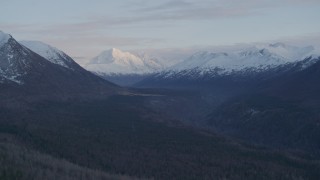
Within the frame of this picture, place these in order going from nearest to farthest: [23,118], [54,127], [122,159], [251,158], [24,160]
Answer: [24,160]
[122,159]
[251,158]
[54,127]
[23,118]

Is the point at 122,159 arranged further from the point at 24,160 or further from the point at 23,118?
the point at 23,118

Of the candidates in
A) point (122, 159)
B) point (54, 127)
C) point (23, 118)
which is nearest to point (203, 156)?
point (122, 159)

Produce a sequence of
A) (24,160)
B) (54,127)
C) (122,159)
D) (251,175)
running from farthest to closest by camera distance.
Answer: (54,127) → (122,159) → (251,175) → (24,160)

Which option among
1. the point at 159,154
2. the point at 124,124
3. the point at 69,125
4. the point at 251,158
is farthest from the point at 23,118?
the point at 251,158

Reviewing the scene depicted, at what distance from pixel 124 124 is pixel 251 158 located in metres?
50.1

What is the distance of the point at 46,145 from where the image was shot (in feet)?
416

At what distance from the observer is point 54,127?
153875 mm

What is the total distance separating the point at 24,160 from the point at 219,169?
3842 centimetres

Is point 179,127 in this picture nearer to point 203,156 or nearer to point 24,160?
point 203,156

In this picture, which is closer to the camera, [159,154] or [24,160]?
[24,160]

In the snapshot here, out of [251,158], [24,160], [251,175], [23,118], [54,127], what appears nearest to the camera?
[24,160]

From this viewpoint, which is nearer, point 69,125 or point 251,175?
point 251,175

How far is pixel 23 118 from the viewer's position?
170125 millimetres

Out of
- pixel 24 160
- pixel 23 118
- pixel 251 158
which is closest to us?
pixel 24 160
